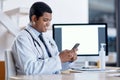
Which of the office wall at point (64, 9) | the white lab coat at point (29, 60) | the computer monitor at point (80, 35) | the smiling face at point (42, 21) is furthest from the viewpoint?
the office wall at point (64, 9)

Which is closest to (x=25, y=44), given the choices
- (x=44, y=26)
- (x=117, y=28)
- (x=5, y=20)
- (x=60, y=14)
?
(x=44, y=26)

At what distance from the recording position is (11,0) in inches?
144

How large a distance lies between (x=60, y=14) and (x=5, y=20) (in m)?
0.83

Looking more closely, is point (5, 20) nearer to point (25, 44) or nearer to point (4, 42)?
point (4, 42)

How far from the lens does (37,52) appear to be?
2197 millimetres

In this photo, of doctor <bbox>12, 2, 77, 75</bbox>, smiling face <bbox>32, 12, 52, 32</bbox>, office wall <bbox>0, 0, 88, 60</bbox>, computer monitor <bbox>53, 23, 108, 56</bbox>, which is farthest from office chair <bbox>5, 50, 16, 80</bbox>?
office wall <bbox>0, 0, 88, 60</bbox>

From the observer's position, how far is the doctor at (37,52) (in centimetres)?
208

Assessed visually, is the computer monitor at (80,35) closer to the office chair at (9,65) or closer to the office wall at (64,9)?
the office chair at (9,65)

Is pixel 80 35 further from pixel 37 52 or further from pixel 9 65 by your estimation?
pixel 9 65

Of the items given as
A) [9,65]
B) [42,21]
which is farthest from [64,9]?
[9,65]

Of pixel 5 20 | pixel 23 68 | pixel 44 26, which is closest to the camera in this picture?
pixel 23 68

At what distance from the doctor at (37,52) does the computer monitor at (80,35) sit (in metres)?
0.53

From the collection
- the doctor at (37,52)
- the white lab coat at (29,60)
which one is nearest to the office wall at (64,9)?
the doctor at (37,52)

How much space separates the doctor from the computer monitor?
20.9 inches
